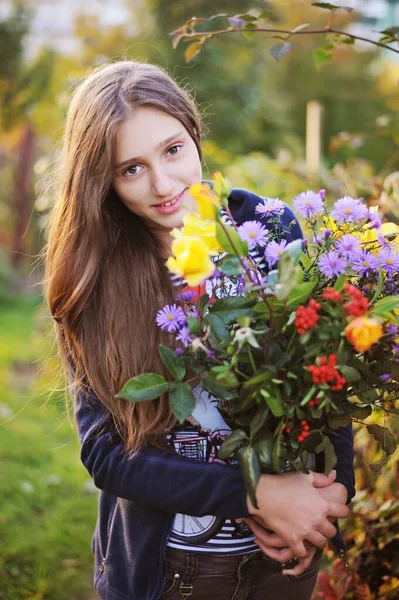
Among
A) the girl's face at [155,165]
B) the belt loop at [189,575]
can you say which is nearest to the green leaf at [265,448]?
the belt loop at [189,575]

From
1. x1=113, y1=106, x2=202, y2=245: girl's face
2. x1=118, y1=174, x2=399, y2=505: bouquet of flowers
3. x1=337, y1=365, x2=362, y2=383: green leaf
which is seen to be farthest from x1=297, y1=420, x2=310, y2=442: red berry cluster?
x1=113, y1=106, x2=202, y2=245: girl's face

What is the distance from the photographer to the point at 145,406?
4.93 ft

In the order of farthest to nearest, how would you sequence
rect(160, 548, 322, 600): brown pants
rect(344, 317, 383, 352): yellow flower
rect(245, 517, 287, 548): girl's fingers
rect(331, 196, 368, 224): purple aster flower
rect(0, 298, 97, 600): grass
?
rect(0, 298, 97, 600): grass, rect(160, 548, 322, 600): brown pants, rect(245, 517, 287, 548): girl's fingers, rect(331, 196, 368, 224): purple aster flower, rect(344, 317, 383, 352): yellow flower

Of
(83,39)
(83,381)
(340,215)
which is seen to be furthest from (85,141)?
(83,39)

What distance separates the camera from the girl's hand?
4.41ft

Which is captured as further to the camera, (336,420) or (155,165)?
(155,165)

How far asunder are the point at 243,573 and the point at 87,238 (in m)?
0.84

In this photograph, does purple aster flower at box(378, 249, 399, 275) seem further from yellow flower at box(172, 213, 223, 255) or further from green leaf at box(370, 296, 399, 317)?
yellow flower at box(172, 213, 223, 255)

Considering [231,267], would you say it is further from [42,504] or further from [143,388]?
[42,504]

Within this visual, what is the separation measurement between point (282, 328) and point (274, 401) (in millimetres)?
118

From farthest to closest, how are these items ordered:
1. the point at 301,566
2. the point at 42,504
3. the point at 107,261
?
1. the point at 42,504
2. the point at 107,261
3. the point at 301,566

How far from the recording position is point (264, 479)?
135cm

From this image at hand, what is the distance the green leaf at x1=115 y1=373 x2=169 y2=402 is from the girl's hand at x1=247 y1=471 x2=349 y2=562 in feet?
1.04

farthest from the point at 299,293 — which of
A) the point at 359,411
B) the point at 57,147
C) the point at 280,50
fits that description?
the point at 57,147
